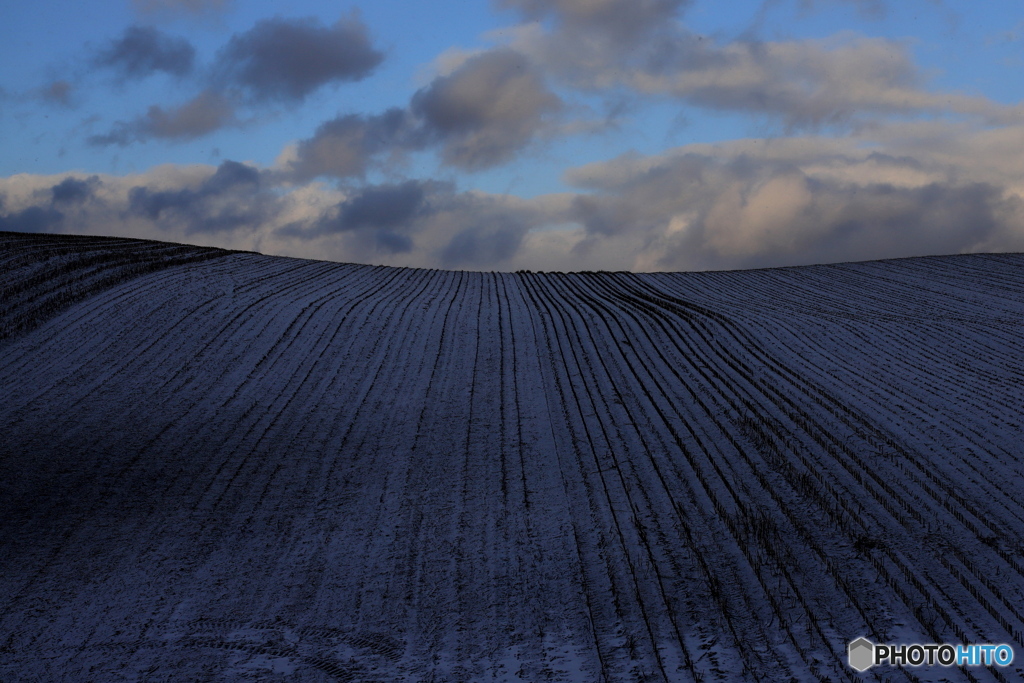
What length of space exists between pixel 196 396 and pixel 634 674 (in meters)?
10.7

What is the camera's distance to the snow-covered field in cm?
773

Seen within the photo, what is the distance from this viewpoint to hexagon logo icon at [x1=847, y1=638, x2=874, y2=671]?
276 inches

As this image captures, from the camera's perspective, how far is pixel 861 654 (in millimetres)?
7164

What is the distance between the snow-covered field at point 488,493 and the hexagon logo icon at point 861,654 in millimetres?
147

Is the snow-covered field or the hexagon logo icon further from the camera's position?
the snow-covered field

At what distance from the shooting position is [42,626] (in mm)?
8266

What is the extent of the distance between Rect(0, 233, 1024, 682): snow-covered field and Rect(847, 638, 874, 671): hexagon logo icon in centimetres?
15

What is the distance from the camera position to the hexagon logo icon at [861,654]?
7.01 meters

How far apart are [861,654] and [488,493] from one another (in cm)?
545

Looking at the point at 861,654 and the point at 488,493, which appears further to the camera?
the point at 488,493

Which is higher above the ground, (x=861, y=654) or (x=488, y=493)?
(x=488, y=493)

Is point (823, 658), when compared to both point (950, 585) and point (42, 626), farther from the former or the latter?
point (42, 626)

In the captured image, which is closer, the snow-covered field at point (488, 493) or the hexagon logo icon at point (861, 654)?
the hexagon logo icon at point (861, 654)

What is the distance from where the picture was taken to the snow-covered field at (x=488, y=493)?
7.73m
